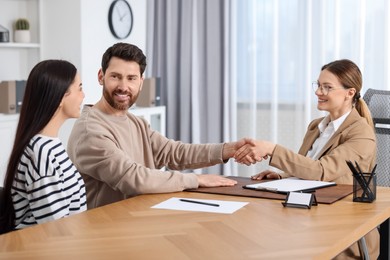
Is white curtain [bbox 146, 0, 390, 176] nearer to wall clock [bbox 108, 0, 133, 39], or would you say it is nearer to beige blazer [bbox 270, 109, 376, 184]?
wall clock [bbox 108, 0, 133, 39]

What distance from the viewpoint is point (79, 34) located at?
4945 mm

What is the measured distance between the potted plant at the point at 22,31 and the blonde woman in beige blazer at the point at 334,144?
2.50 m

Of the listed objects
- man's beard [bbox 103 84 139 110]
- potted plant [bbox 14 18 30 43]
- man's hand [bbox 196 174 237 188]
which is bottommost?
man's hand [bbox 196 174 237 188]

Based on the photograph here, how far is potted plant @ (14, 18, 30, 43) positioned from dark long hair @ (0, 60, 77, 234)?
2770mm

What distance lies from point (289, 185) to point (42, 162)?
0.98 metres

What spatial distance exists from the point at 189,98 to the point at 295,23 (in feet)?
3.82

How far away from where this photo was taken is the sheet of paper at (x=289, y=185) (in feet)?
8.36

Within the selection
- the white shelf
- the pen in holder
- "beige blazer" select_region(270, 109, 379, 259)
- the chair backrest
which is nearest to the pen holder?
the pen in holder

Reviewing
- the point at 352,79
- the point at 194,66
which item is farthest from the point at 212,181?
the point at 194,66

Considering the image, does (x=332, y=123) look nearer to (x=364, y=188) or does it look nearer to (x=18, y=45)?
(x=364, y=188)

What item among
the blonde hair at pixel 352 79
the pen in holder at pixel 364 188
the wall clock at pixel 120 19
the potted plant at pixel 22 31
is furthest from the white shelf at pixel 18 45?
the pen in holder at pixel 364 188

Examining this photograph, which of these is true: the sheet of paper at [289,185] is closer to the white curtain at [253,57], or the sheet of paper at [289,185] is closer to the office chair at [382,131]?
the office chair at [382,131]

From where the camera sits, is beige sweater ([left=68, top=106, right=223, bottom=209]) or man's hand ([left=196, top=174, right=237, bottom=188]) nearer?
beige sweater ([left=68, top=106, right=223, bottom=209])

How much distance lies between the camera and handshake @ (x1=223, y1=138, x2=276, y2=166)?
2.96 m
